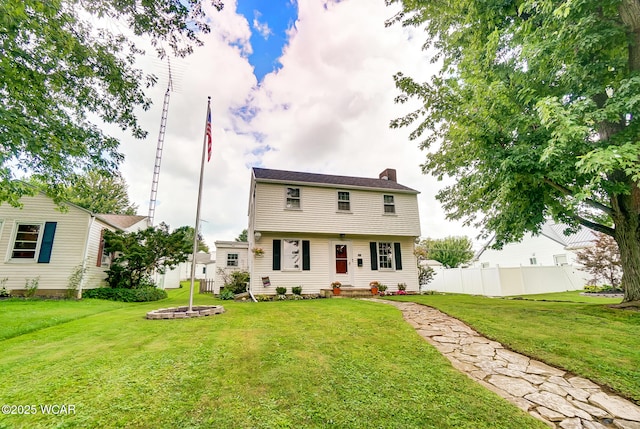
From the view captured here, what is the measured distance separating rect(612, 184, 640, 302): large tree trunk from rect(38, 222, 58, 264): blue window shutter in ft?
61.7

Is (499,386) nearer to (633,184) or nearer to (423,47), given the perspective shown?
(633,184)

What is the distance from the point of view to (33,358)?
3473 millimetres

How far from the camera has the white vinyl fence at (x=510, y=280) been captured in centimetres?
1402

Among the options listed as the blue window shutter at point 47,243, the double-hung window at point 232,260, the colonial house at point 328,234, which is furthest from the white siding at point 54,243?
the colonial house at point 328,234

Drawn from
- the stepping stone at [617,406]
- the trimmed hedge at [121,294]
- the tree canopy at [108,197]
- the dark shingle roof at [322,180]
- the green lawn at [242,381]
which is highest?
the tree canopy at [108,197]

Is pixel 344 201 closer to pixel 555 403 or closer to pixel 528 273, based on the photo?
pixel 555 403

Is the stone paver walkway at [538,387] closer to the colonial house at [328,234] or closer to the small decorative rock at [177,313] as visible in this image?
the small decorative rock at [177,313]

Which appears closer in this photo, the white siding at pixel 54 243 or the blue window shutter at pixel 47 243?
the white siding at pixel 54 243

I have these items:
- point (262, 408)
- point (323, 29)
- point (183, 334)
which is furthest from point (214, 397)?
point (323, 29)

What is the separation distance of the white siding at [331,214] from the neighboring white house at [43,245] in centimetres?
697

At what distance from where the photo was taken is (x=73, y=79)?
20.4 feet

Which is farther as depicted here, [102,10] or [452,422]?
[102,10]

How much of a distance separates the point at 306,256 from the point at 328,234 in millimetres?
1478

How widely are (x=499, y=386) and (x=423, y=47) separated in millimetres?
10565
